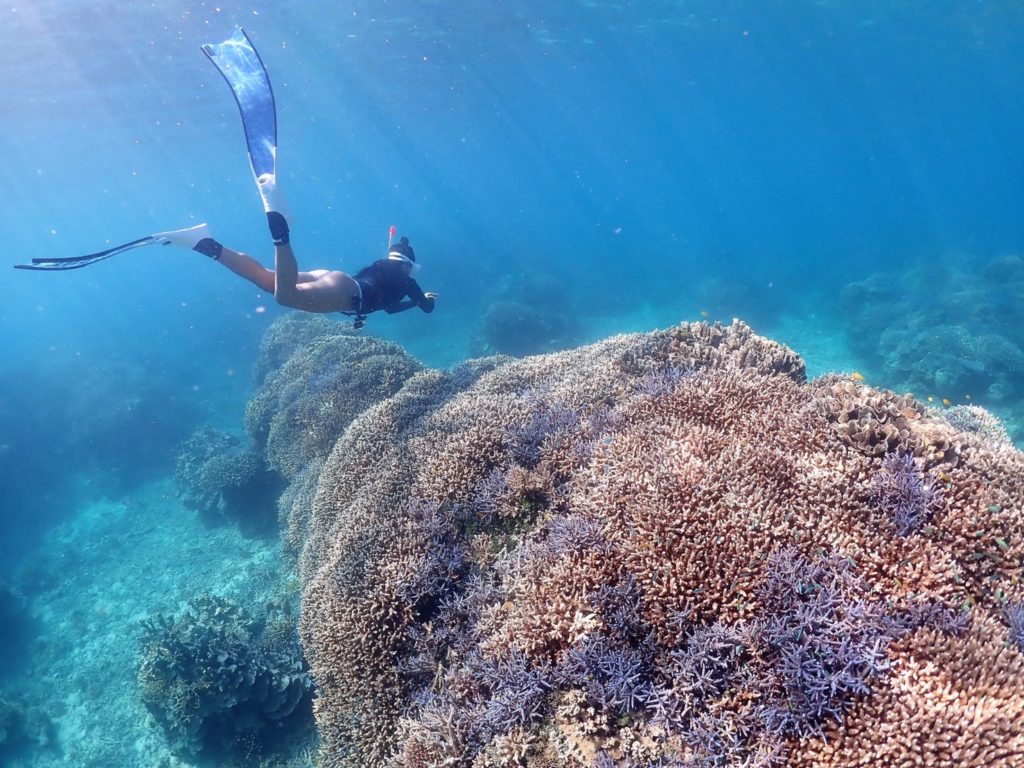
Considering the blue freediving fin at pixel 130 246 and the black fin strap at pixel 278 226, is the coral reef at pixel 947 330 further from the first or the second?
the blue freediving fin at pixel 130 246

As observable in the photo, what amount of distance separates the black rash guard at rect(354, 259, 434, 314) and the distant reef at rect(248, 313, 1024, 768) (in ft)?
13.4

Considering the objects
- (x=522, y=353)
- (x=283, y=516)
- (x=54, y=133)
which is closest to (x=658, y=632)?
(x=283, y=516)

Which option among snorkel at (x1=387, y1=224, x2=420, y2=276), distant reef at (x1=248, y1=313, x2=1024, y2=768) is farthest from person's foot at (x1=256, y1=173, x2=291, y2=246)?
distant reef at (x1=248, y1=313, x2=1024, y2=768)

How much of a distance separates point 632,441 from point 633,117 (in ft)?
330

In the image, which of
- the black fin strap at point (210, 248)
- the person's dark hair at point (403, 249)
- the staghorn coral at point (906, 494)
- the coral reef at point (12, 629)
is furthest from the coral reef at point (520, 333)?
the staghorn coral at point (906, 494)

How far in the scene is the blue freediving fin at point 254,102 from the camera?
7.50 meters

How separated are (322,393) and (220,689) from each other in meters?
5.40

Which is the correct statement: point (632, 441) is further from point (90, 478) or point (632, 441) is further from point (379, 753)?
point (90, 478)

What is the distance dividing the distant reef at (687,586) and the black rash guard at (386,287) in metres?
4.10

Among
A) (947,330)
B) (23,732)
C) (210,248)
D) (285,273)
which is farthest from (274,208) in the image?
(947,330)

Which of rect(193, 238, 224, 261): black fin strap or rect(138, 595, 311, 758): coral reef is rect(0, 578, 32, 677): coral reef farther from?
rect(193, 238, 224, 261): black fin strap

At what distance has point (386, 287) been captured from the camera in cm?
888

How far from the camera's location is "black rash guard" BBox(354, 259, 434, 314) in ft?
28.6

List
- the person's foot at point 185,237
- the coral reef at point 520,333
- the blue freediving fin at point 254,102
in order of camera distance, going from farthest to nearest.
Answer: the coral reef at point 520,333 < the person's foot at point 185,237 < the blue freediving fin at point 254,102
